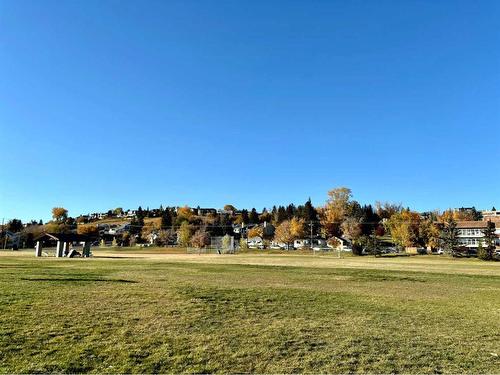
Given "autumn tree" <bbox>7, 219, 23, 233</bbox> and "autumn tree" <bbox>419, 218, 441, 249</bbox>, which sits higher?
"autumn tree" <bbox>7, 219, 23, 233</bbox>

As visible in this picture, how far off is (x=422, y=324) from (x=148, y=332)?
7315 millimetres

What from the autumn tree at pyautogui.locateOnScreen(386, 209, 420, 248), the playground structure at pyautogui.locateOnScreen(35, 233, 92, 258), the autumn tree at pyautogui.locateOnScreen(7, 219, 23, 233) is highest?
the autumn tree at pyautogui.locateOnScreen(7, 219, 23, 233)

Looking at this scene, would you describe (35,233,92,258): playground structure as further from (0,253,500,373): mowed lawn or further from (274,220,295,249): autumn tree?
(274,220,295,249): autumn tree

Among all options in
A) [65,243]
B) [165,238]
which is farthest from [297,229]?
[65,243]

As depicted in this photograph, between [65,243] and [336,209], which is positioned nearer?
[65,243]

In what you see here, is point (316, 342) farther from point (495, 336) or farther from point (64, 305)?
point (64, 305)

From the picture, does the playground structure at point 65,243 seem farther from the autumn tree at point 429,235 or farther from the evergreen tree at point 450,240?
the autumn tree at point 429,235

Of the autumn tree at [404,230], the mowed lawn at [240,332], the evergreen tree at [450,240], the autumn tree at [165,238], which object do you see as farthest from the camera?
the autumn tree at [165,238]

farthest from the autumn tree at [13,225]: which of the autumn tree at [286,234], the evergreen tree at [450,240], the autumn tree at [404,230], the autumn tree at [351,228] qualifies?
the evergreen tree at [450,240]

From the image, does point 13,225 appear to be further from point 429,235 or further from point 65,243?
point 429,235

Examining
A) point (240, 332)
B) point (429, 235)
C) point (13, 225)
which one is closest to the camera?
point (240, 332)

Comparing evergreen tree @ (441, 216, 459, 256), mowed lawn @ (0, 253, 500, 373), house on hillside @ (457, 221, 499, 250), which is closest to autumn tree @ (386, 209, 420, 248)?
house on hillside @ (457, 221, 499, 250)

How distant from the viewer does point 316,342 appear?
9.16 m

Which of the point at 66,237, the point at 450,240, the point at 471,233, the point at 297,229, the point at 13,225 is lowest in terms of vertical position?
the point at 450,240
